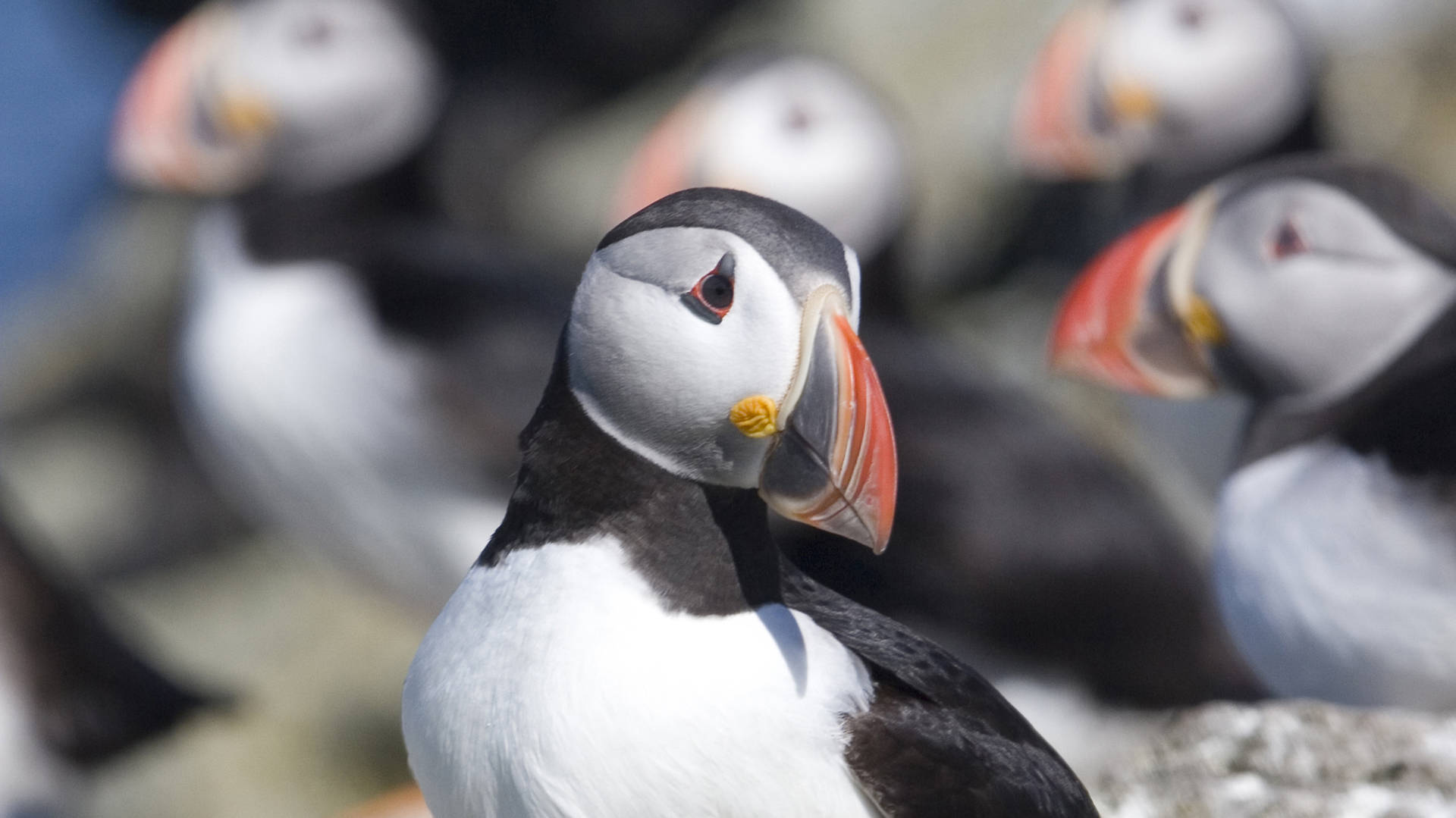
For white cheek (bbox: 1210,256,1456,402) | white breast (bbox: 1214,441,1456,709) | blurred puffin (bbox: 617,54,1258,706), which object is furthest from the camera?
blurred puffin (bbox: 617,54,1258,706)

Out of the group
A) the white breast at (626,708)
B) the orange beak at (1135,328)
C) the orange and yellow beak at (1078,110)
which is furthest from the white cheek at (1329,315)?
the orange and yellow beak at (1078,110)

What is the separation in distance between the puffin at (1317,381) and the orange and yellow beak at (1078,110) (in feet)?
8.14

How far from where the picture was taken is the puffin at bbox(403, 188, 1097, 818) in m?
2.11

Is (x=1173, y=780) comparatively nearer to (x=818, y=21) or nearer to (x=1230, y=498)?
(x=1230, y=498)

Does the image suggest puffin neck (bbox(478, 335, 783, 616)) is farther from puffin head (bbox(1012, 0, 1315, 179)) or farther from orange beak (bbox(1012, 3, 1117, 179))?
orange beak (bbox(1012, 3, 1117, 179))

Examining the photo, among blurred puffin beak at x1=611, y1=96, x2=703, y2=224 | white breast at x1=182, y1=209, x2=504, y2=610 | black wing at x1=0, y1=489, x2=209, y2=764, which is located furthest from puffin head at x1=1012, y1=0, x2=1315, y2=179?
black wing at x1=0, y1=489, x2=209, y2=764

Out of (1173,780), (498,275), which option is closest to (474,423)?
(498,275)

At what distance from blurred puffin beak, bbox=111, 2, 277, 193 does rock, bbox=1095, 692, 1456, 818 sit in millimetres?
4085

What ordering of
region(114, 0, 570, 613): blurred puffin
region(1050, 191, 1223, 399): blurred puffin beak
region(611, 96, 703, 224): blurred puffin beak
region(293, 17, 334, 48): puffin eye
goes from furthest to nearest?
region(611, 96, 703, 224): blurred puffin beak < region(293, 17, 334, 48): puffin eye < region(114, 0, 570, 613): blurred puffin < region(1050, 191, 1223, 399): blurred puffin beak

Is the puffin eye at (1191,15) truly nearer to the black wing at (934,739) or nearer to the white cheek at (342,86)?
the white cheek at (342,86)

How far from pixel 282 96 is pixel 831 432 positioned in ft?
16.1

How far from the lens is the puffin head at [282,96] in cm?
647

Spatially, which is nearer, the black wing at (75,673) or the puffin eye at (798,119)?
the black wing at (75,673)

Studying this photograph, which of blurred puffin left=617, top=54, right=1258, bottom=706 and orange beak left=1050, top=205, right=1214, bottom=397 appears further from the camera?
blurred puffin left=617, top=54, right=1258, bottom=706
